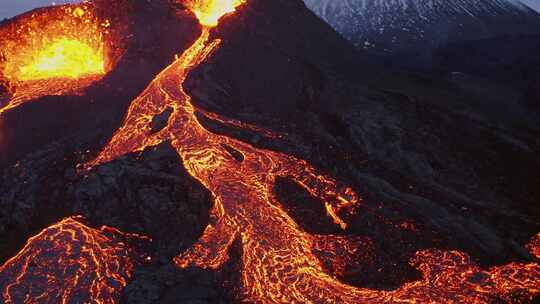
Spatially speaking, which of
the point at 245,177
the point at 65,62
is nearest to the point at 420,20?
the point at 65,62

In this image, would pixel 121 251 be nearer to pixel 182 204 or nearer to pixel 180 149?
pixel 182 204

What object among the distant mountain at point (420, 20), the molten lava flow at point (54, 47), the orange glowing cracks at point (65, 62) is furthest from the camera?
the distant mountain at point (420, 20)

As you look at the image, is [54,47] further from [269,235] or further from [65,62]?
[269,235]

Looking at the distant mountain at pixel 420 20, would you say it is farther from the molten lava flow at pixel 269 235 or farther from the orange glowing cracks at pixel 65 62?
the molten lava flow at pixel 269 235

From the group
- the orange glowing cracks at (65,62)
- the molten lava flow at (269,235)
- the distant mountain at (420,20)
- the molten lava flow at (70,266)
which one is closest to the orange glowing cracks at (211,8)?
the orange glowing cracks at (65,62)

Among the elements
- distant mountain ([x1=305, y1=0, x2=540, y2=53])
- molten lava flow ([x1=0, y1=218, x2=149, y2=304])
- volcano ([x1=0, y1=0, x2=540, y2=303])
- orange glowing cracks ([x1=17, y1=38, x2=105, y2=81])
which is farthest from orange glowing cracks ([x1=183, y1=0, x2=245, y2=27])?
distant mountain ([x1=305, y1=0, x2=540, y2=53])

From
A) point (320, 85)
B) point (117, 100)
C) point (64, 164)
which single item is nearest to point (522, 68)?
point (320, 85)
